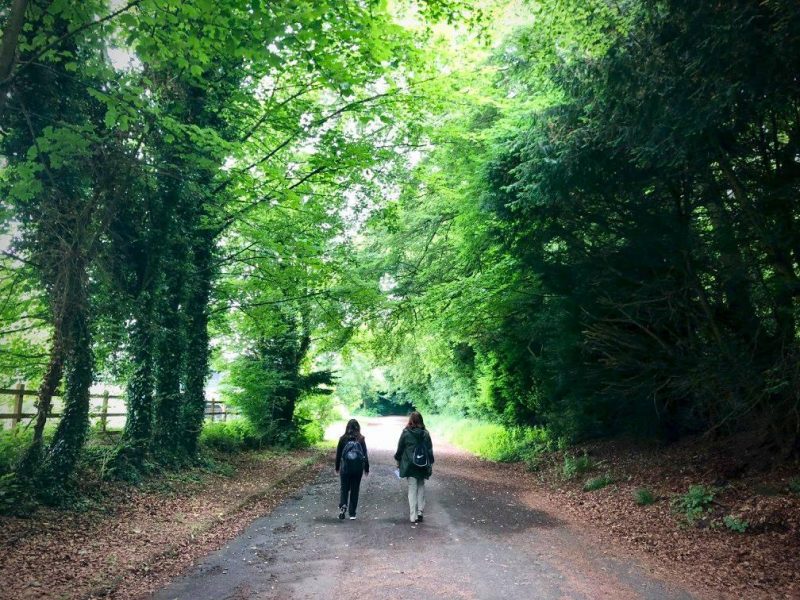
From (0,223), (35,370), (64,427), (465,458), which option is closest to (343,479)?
(64,427)

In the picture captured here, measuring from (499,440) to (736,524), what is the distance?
14298 mm

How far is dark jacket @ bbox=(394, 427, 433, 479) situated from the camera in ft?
29.9

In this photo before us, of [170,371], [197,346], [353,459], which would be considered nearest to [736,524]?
[353,459]

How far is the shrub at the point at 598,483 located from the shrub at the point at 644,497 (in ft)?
5.27

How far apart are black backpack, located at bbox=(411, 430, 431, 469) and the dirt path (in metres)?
0.98

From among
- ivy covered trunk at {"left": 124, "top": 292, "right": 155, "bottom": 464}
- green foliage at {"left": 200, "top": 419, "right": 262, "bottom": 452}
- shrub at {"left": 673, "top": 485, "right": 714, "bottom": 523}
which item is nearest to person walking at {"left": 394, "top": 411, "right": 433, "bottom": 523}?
shrub at {"left": 673, "top": 485, "right": 714, "bottom": 523}

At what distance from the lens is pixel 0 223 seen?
25.3 ft

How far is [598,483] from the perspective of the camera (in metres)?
11.5

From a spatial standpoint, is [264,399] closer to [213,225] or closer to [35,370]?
[213,225]

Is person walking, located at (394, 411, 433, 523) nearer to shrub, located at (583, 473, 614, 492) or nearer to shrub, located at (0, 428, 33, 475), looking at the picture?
shrub, located at (583, 473, 614, 492)

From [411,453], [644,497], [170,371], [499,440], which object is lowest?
[499,440]

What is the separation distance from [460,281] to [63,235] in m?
10.8

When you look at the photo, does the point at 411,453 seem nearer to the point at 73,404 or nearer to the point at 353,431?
the point at 353,431

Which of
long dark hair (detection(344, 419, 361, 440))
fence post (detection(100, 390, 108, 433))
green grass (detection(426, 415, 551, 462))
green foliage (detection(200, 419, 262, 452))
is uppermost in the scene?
fence post (detection(100, 390, 108, 433))
